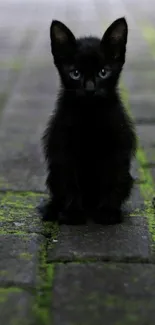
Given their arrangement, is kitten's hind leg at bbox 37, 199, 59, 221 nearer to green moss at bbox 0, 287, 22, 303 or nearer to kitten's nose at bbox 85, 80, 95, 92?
kitten's nose at bbox 85, 80, 95, 92

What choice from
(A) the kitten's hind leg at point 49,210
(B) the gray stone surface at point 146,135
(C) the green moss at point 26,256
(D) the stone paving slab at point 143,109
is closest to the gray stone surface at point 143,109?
(D) the stone paving slab at point 143,109

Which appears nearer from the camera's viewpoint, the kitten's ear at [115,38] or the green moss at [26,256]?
the green moss at [26,256]

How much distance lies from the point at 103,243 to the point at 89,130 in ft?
1.66

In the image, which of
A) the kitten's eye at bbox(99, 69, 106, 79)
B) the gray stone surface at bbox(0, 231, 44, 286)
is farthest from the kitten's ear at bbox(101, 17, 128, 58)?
the gray stone surface at bbox(0, 231, 44, 286)

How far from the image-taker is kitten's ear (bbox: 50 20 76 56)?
2.57m

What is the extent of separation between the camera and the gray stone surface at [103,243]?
7.43 feet

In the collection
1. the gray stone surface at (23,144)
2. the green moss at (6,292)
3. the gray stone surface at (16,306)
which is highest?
the gray stone surface at (23,144)

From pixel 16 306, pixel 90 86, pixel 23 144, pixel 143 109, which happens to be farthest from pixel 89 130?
pixel 143 109

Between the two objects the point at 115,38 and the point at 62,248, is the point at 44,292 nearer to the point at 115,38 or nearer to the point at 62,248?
the point at 62,248

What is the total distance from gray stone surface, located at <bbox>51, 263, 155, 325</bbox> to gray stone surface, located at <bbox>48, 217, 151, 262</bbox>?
0.08 metres

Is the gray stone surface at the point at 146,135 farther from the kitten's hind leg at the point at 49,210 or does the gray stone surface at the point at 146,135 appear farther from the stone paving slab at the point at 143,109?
the kitten's hind leg at the point at 49,210

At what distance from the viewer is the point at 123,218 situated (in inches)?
105

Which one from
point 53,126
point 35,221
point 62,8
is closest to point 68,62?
point 53,126

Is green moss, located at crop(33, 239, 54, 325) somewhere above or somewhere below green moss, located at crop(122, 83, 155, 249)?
below
